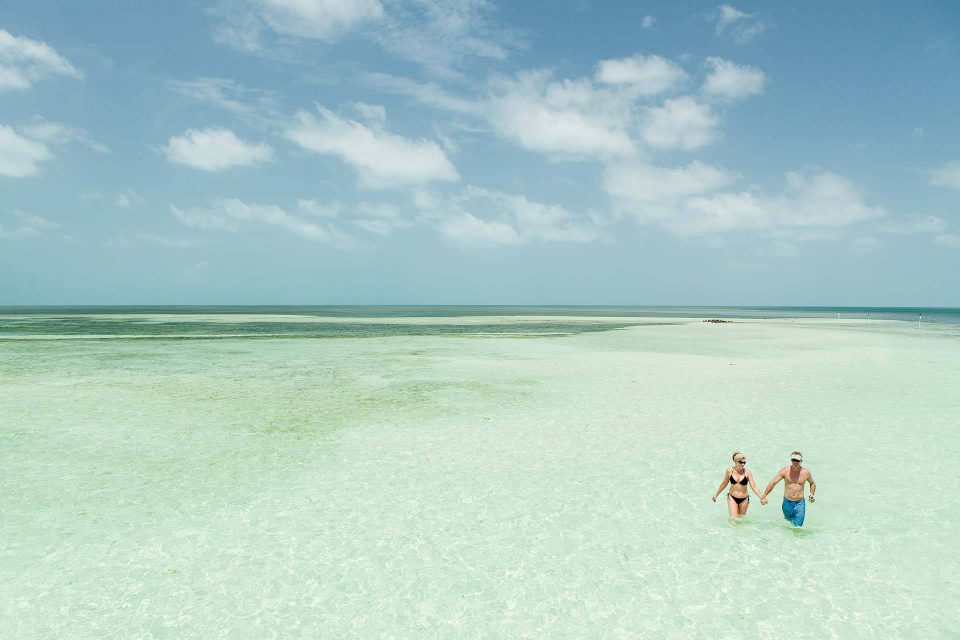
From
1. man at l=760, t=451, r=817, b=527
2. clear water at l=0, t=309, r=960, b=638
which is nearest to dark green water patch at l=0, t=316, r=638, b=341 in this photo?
clear water at l=0, t=309, r=960, b=638

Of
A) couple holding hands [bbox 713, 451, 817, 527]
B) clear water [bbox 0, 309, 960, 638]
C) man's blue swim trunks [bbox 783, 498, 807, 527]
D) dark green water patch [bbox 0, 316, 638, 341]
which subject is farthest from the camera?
dark green water patch [bbox 0, 316, 638, 341]

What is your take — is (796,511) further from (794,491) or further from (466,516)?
(466,516)

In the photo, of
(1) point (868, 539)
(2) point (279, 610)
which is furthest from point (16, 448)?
(1) point (868, 539)

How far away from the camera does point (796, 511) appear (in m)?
7.55

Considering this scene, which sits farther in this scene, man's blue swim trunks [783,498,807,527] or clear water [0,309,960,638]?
man's blue swim trunks [783,498,807,527]

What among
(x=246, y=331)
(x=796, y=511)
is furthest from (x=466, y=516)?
(x=246, y=331)

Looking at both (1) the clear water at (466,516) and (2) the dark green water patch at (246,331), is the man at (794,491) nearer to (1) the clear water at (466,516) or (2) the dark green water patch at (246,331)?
(1) the clear water at (466,516)

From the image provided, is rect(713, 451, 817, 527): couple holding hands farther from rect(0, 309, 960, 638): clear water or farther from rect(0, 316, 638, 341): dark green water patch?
rect(0, 316, 638, 341): dark green water patch

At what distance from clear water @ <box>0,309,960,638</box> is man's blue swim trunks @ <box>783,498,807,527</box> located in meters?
0.15

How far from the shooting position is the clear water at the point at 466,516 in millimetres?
5715

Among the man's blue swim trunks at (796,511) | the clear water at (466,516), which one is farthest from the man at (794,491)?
the clear water at (466,516)

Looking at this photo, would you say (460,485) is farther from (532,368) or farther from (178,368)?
(178,368)

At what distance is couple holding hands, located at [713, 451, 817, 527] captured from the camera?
289 inches

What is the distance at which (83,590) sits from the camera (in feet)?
19.8
